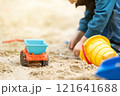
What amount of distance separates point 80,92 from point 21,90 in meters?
0.30

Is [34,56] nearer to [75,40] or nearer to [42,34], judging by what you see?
[75,40]

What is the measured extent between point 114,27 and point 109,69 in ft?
2.90

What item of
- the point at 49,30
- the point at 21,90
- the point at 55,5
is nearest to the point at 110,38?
the point at 21,90

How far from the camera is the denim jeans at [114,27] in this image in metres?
1.92

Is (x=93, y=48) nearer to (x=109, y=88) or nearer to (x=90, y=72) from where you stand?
(x=90, y=72)

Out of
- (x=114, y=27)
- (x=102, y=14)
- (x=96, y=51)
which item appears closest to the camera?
(x=96, y=51)

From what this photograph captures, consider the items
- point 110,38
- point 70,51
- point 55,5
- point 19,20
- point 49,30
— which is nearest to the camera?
point 110,38

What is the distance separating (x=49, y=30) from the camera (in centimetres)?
368

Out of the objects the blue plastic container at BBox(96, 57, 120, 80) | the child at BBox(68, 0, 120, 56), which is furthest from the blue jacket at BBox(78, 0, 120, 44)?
the blue plastic container at BBox(96, 57, 120, 80)

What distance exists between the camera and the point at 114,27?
6.45 ft

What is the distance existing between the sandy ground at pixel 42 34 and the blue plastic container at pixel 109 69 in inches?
4.3

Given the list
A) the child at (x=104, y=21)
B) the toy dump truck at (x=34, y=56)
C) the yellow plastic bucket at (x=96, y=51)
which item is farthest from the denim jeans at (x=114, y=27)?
the toy dump truck at (x=34, y=56)

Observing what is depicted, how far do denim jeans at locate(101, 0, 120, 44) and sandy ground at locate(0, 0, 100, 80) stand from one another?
39cm

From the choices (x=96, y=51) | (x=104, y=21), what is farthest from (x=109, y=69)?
(x=104, y=21)
